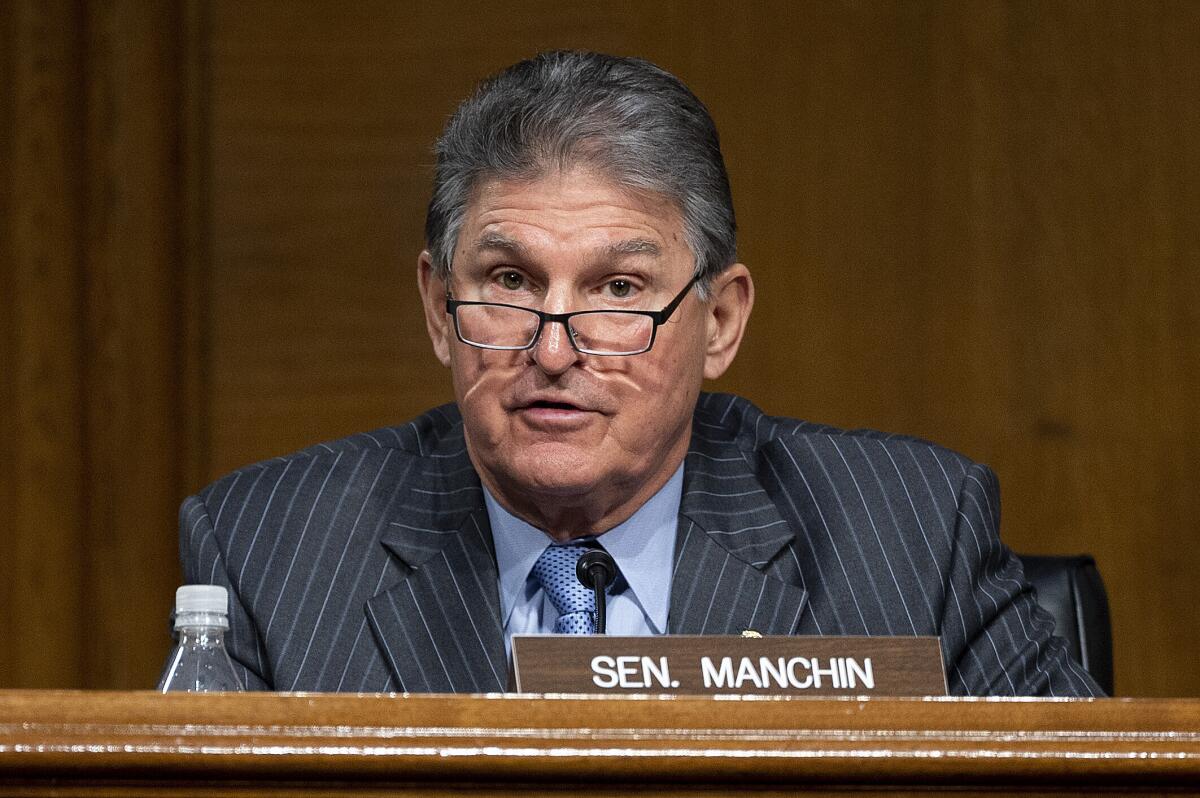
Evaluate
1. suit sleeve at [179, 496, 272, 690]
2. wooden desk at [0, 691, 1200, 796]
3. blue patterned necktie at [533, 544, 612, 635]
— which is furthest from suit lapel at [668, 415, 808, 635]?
wooden desk at [0, 691, 1200, 796]

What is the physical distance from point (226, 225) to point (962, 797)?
92.0 inches

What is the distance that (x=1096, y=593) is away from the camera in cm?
208

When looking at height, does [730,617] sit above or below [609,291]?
below

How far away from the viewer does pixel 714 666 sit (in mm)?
1219

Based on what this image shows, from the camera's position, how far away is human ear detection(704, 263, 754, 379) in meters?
2.08

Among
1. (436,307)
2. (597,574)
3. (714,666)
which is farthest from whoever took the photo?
(436,307)

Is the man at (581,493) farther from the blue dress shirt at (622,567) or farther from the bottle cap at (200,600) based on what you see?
the bottle cap at (200,600)

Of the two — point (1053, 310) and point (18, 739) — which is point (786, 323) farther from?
point (18, 739)

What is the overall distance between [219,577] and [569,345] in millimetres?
508

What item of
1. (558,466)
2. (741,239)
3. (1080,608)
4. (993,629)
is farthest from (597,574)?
(741,239)

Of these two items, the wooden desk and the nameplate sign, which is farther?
the nameplate sign

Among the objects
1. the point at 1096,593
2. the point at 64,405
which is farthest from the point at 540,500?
the point at 64,405

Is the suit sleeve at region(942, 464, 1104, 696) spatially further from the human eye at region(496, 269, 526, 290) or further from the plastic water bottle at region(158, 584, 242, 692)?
the plastic water bottle at region(158, 584, 242, 692)

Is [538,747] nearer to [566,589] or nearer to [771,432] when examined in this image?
[566,589]
